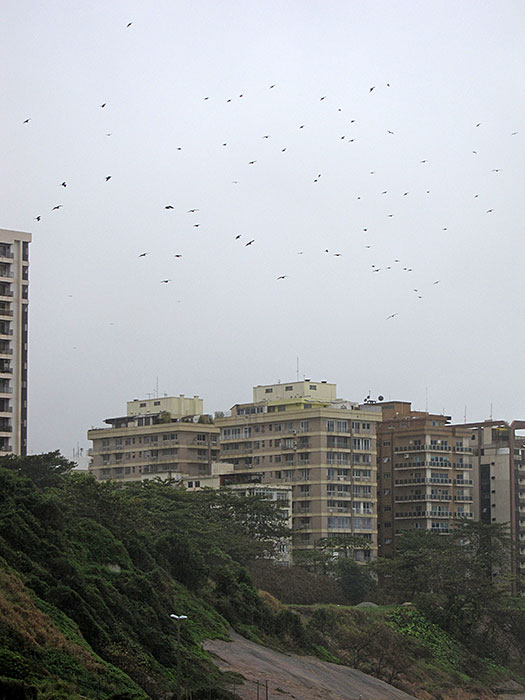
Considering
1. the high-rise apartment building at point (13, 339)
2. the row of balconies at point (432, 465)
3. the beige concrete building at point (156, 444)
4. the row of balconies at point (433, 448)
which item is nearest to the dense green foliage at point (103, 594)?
the high-rise apartment building at point (13, 339)

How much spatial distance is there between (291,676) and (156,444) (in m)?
73.2

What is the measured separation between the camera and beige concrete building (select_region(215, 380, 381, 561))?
123 metres

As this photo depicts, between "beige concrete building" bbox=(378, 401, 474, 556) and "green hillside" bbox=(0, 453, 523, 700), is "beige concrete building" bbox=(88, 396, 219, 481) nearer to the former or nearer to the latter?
"beige concrete building" bbox=(378, 401, 474, 556)

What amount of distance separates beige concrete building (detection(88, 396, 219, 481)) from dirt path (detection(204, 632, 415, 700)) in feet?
196

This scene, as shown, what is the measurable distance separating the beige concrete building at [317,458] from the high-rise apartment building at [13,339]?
2946 cm

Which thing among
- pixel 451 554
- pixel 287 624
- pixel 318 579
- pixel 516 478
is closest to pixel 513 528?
pixel 516 478

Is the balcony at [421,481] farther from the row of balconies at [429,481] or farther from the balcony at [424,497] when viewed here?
the balcony at [424,497]

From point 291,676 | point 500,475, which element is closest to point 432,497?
point 500,475

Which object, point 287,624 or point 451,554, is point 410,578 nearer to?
point 451,554

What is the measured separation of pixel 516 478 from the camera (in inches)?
5399

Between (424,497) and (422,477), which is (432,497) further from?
(422,477)

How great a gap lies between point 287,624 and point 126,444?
2635 inches

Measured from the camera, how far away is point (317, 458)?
124 meters

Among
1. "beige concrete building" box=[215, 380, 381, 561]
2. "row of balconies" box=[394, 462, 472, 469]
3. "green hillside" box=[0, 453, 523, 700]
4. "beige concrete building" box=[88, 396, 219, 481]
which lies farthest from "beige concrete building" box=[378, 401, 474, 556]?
"green hillside" box=[0, 453, 523, 700]
